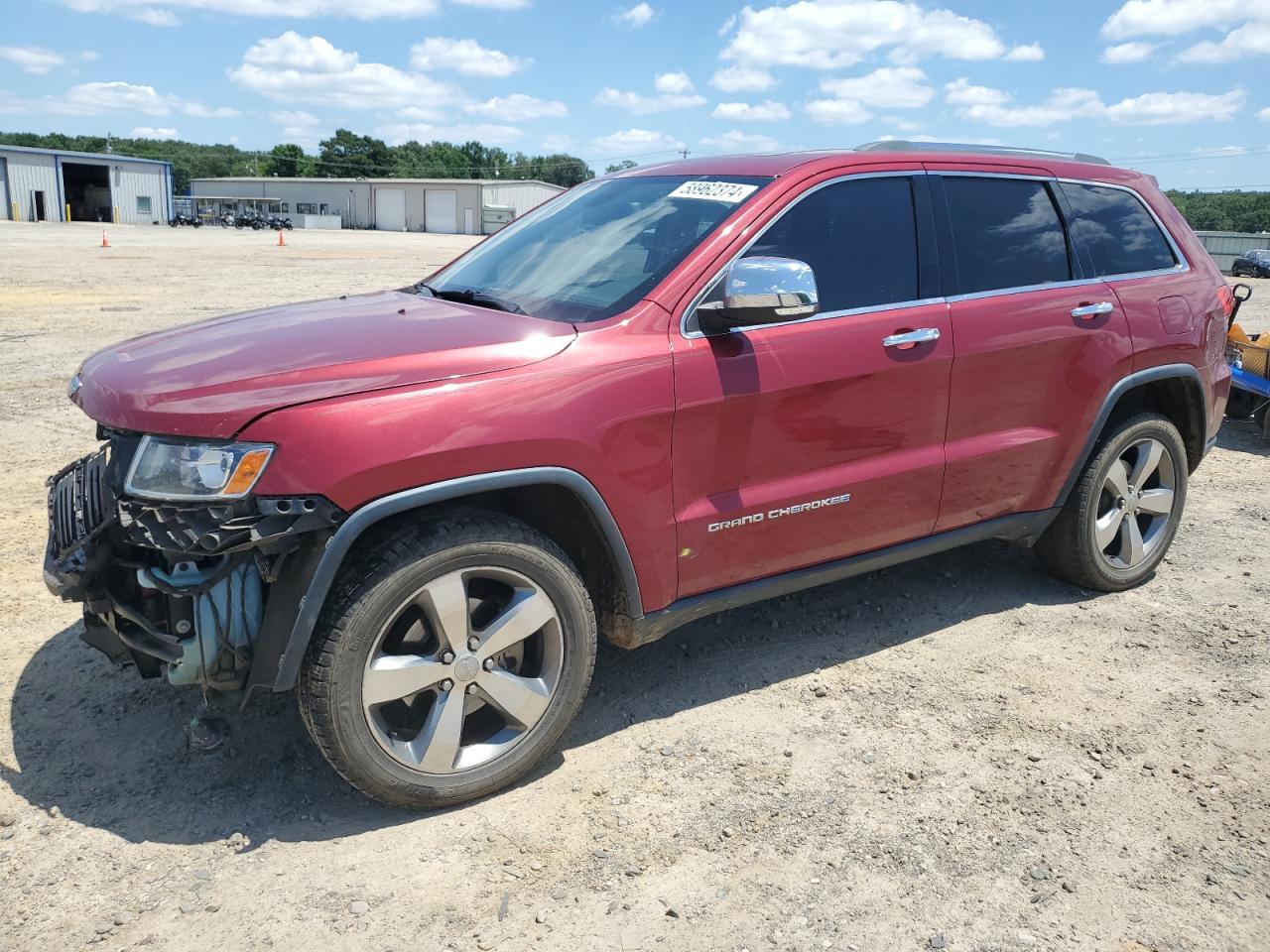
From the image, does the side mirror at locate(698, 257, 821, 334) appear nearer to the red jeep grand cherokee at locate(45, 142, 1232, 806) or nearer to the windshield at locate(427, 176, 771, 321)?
the red jeep grand cherokee at locate(45, 142, 1232, 806)

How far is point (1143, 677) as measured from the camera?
3990 millimetres

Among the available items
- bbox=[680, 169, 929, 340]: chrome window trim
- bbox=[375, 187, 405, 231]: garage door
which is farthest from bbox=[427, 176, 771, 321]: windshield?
bbox=[375, 187, 405, 231]: garage door

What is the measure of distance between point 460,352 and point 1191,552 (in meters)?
4.45

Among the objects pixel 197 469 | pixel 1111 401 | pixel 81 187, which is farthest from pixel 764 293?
pixel 81 187

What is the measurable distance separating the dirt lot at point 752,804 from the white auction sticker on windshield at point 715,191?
5.94 feet

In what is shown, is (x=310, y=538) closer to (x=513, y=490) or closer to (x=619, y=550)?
(x=513, y=490)

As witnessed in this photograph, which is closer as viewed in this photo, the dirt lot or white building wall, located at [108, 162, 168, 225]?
the dirt lot

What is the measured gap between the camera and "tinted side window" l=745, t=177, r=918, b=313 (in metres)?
3.53

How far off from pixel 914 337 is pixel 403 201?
8221 centimetres

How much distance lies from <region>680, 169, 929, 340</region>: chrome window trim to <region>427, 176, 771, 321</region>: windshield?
0.13m

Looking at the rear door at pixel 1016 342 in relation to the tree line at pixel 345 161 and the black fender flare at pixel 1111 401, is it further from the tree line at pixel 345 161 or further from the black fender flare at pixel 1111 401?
the tree line at pixel 345 161

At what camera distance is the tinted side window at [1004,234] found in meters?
3.96

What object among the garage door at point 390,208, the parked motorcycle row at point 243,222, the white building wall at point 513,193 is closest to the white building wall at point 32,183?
the parked motorcycle row at point 243,222

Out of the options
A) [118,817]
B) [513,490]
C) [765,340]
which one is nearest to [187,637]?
[118,817]
